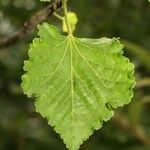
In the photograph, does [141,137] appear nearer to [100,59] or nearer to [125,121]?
[125,121]

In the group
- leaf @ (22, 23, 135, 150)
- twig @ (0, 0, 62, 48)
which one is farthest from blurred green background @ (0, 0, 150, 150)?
leaf @ (22, 23, 135, 150)

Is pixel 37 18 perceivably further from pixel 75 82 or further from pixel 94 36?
pixel 94 36

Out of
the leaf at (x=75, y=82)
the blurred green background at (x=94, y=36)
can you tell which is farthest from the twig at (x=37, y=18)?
the blurred green background at (x=94, y=36)

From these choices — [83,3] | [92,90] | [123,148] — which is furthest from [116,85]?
[123,148]

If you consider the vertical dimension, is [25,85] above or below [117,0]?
below

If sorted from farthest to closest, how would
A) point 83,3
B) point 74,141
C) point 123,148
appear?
point 123,148, point 83,3, point 74,141

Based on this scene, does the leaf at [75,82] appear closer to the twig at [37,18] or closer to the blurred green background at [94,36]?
the twig at [37,18]
